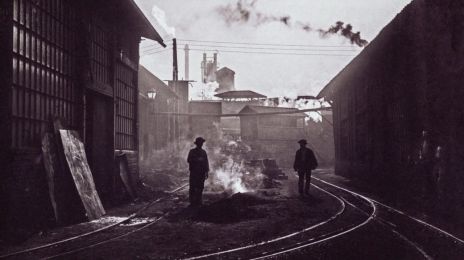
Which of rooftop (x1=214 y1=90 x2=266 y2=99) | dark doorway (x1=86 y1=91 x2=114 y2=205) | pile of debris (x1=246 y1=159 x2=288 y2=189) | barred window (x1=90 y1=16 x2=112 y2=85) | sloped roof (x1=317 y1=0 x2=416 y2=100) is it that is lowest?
pile of debris (x1=246 y1=159 x2=288 y2=189)

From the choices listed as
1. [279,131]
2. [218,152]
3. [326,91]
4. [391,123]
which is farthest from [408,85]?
[279,131]

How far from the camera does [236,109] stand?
59906 millimetres

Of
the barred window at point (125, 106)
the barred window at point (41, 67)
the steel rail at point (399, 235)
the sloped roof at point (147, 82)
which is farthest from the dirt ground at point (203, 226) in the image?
the sloped roof at point (147, 82)

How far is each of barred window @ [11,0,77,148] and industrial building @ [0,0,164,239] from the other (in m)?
0.02

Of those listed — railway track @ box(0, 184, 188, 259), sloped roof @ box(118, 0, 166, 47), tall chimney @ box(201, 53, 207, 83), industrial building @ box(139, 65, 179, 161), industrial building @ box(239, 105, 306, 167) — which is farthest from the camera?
tall chimney @ box(201, 53, 207, 83)

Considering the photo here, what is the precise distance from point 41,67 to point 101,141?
141 inches

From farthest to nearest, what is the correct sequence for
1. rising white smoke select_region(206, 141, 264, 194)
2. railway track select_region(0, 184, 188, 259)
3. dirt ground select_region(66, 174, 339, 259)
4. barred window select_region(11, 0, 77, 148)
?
rising white smoke select_region(206, 141, 264, 194)
barred window select_region(11, 0, 77, 148)
dirt ground select_region(66, 174, 339, 259)
railway track select_region(0, 184, 188, 259)

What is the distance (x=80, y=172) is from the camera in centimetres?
858

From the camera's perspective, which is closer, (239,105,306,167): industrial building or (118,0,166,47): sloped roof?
(118,0,166,47): sloped roof

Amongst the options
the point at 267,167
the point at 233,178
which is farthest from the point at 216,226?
the point at 267,167

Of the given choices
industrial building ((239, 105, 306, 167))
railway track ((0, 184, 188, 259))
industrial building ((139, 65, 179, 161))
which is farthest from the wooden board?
industrial building ((239, 105, 306, 167))

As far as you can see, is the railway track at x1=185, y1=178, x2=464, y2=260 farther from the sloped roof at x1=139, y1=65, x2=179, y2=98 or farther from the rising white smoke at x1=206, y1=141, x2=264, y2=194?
the sloped roof at x1=139, y1=65, x2=179, y2=98

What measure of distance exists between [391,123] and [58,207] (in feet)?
36.6

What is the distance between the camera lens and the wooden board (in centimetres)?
819
